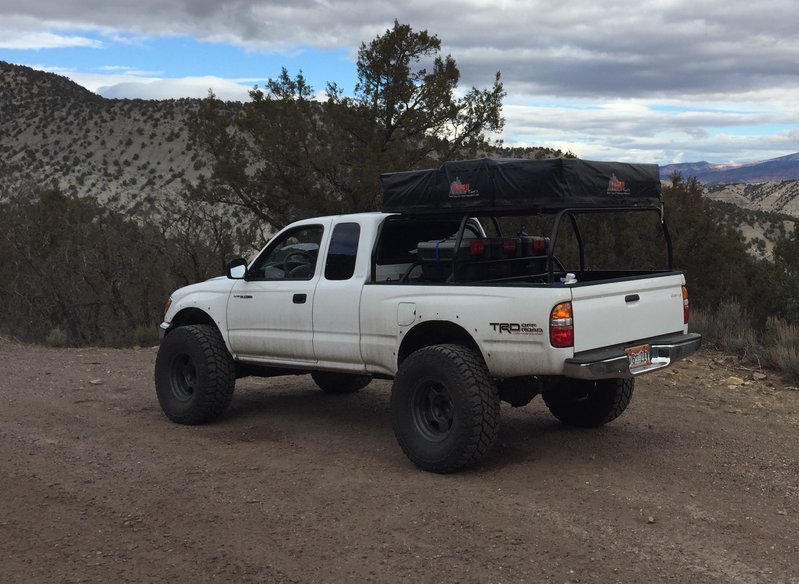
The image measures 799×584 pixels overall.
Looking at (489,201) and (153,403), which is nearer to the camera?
(489,201)

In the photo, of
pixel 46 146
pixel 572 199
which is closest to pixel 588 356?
pixel 572 199

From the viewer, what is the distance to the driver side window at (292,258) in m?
7.30

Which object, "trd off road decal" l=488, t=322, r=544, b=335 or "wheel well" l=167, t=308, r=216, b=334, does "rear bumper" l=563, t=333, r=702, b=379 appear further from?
"wheel well" l=167, t=308, r=216, b=334

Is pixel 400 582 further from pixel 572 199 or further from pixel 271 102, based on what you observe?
pixel 271 102

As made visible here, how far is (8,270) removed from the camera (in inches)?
822

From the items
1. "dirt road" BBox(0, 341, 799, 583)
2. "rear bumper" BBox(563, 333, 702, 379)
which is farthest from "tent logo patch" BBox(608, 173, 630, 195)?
Answer: "dirt road" BBox(0, 341, 799, 583)

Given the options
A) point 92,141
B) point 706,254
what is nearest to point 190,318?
point 706,254

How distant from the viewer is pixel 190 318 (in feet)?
27.4

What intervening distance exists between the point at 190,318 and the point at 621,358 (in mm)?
4438

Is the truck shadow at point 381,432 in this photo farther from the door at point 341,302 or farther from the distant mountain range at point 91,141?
the distant mountain range at point 91,141

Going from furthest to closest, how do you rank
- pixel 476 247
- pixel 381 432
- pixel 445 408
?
pixel 381 432, pixel 476 247, pixel 445 408

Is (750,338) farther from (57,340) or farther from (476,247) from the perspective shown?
(57,340)

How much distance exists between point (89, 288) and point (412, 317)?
14342 mm

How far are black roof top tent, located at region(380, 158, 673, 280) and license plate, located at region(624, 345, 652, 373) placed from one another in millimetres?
844
